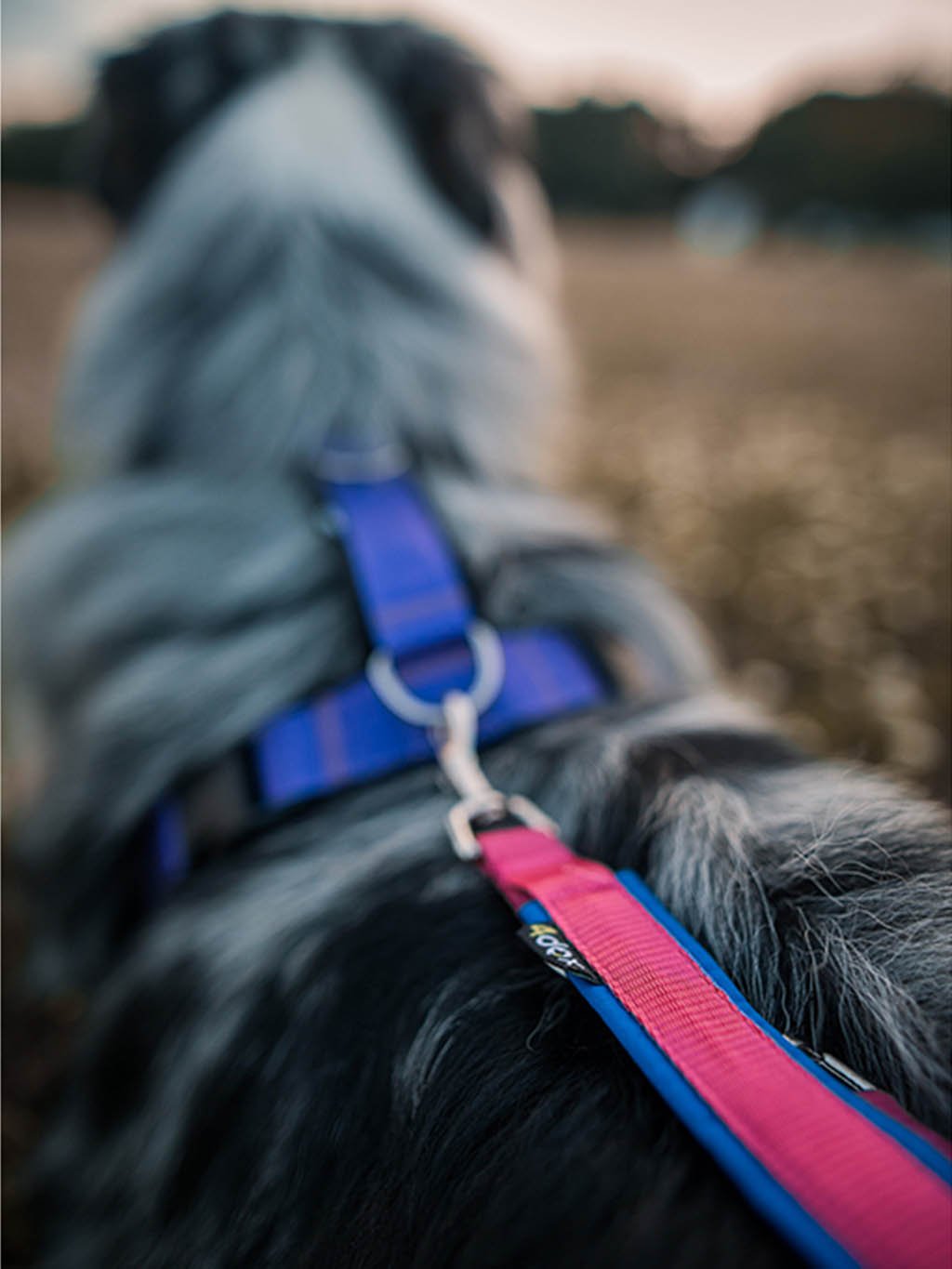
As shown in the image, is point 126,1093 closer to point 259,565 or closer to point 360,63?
point 259,565

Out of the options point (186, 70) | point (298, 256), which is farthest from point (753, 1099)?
point (186, 70)

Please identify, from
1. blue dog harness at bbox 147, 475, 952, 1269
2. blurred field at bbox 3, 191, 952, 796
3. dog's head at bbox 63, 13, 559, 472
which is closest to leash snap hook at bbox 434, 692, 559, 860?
blue dog harness at bbox 147, 475, 952, 1269

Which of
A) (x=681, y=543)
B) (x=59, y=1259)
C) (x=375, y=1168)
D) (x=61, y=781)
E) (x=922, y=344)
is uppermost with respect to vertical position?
(x=61, y=781)

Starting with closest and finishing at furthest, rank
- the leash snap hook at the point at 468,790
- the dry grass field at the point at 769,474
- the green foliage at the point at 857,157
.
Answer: the leash snap hook at the point at 468,790
the dry grass field at the point at 769,474
the green foliage at the point at 857,157

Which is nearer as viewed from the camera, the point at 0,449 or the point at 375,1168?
the point at 375,1168

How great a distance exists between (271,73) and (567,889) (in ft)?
5.81

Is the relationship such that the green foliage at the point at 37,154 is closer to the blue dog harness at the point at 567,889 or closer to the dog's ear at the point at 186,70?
the dog's ear at the point at 186,70

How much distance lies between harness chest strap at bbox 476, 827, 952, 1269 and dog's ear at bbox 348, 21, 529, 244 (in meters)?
1.60

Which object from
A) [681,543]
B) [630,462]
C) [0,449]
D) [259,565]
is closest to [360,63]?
[259,565]

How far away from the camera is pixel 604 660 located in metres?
1.35

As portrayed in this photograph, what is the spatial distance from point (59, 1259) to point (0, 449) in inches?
161

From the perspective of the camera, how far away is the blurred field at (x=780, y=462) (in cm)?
265

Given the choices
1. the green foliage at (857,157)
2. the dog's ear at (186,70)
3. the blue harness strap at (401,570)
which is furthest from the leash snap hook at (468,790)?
the green foliage at (857,157)

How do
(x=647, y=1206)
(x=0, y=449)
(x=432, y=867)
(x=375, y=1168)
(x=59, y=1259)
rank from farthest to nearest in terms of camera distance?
(x=0, y=449)
(x=59, y=1259)
(x=432, y=867)
(x=375, y=1168)
(x=647, y=1206)
